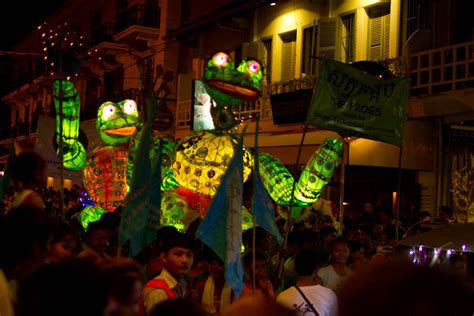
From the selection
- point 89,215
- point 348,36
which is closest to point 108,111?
point 89,215

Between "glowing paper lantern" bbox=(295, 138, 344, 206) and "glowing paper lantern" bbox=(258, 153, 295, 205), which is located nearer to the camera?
"glowing paper lantern" bbox=(295, 138, 344, 206)

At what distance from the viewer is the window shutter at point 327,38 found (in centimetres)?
1727

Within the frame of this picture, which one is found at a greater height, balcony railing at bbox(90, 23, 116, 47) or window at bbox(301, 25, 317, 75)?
balcony railing at bbox(90, 23, 116, 47)

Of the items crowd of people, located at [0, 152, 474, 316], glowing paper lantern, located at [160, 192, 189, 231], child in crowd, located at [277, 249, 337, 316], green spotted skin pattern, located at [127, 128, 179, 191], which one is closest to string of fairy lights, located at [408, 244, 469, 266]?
crowd of people, located at [0, 152, 474, 316]

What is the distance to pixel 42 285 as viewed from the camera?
7.79ft

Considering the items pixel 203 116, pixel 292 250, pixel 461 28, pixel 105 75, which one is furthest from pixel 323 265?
pixel 105 75

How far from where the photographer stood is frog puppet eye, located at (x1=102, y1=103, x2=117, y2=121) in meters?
11.1

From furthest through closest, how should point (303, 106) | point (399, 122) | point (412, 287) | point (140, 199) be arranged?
point (303, 106) < point (399, 122) < point (140, 199) < point (412, 287)

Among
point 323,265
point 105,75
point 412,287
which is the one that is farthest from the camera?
point 105,75

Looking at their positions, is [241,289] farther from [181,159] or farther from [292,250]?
[181,159]

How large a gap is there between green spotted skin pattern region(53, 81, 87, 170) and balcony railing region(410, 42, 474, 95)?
6.59 meters

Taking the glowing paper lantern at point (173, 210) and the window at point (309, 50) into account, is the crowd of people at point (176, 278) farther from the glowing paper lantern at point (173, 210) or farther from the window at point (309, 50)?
the window at point (309, 50)

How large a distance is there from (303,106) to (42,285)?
1394 centimetres

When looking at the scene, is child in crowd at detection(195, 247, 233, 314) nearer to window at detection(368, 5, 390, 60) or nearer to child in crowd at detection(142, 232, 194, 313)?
child in crowd at detection(142, 232, 194, 313)
